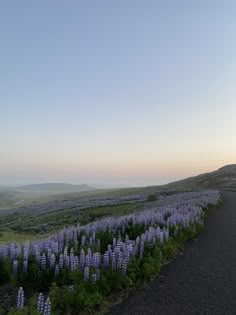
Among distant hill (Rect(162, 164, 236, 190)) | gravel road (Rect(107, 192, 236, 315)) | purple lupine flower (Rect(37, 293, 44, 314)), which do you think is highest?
distant hill (Rect(162, 164, 236, 190))

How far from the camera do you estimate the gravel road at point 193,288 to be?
6.35 meters

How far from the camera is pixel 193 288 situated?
7480 mm

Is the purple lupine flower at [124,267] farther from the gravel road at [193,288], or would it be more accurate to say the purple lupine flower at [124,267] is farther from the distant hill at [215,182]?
the distant hill at [215,182]

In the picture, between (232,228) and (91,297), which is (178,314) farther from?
(232,228)

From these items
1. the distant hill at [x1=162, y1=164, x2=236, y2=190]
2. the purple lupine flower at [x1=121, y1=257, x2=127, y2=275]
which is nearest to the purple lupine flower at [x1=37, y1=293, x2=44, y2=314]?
the purple lupine flower at [x1=121, y1=257, x2=127, y2=275]

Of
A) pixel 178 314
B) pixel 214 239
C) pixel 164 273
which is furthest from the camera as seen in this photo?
pixel 214 239

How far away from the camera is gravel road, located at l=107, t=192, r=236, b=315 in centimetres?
635

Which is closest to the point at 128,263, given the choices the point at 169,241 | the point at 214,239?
the point at 169,241

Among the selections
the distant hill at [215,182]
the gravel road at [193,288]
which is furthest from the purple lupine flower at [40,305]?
the distant hill at [215,182]

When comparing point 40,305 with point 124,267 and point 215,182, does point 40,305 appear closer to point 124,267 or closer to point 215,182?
point 124,267

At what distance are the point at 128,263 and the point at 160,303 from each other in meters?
1.48

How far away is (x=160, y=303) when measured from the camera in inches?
260

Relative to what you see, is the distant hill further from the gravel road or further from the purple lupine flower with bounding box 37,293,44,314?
the purple lupine flower with bounding box 37,293,44,314

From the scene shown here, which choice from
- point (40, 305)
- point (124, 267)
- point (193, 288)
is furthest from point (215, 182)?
point (40, 305)
